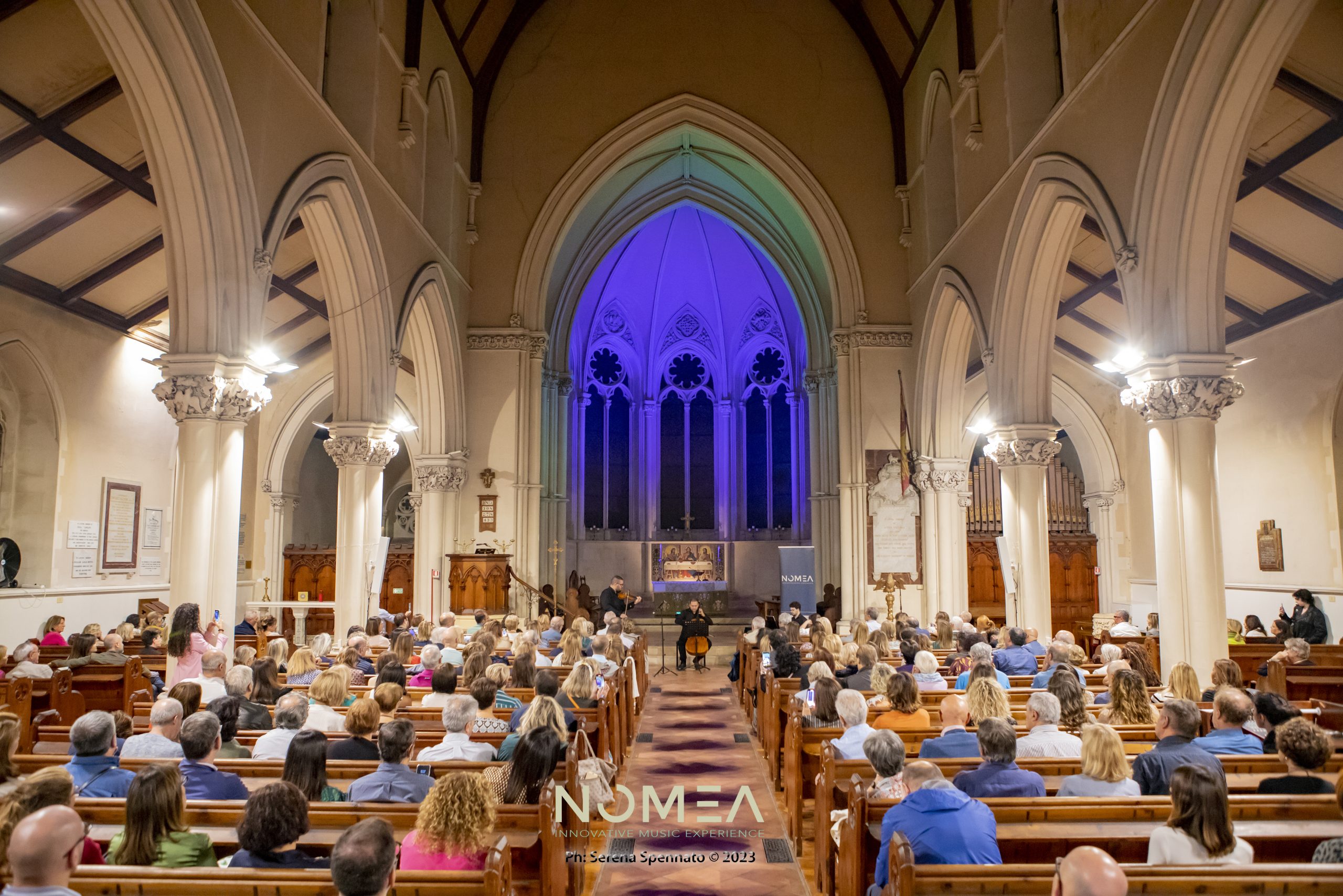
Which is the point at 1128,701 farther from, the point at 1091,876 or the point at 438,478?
the point at 438,478

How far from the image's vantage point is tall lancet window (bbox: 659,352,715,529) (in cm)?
2584

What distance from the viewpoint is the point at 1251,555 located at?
13.2 m

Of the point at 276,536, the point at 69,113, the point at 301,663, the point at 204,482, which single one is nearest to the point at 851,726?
the point at 301,663

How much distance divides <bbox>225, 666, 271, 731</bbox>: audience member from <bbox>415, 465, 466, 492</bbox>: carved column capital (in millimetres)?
9129

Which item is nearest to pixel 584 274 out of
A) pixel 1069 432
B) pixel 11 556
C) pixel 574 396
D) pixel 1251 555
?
pixel 574 396

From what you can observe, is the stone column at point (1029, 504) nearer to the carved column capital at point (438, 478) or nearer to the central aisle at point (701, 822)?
the central aisle at point (701, 822)

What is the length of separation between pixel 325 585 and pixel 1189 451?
52.4 ft

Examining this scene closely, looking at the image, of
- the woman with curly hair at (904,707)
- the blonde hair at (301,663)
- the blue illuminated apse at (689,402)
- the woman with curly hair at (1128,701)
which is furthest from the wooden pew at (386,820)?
the blue illuminated apse at (689,402)

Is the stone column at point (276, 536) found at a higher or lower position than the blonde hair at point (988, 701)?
higher

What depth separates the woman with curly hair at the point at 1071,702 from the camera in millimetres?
5402

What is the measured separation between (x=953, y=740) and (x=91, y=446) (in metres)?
12.8

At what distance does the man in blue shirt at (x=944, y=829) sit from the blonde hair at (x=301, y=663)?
5172 millimetres

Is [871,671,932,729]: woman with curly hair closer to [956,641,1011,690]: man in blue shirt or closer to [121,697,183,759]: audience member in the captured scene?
[956,641,1011,690]: man in blue shirt

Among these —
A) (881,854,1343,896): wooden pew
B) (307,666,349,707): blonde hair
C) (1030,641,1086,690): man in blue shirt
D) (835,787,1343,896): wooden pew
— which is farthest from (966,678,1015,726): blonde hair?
(307,666,349,707): blonde hair
